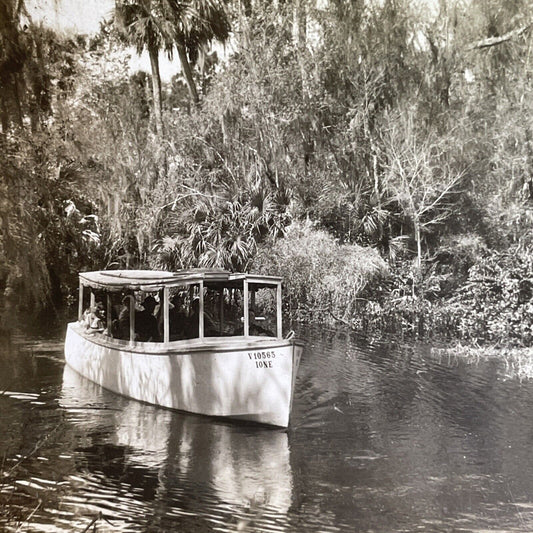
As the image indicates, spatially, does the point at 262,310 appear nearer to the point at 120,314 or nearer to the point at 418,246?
the point at 120,314

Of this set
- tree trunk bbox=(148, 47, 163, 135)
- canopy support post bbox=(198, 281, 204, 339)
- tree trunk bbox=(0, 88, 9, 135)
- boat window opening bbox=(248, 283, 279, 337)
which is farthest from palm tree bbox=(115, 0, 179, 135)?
boat window opening bbox=(248, 283, 279, 337)

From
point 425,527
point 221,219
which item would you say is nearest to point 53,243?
point 221,219

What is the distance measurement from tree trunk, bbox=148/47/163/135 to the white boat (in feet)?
4.89

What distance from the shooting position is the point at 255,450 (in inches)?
197

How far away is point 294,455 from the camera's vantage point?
4844 mm

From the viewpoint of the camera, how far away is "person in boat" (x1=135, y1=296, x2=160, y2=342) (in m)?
6.28

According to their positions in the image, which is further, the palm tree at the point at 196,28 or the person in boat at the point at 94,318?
the person in boat at the point at 94,318

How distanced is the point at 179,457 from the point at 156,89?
133 inches

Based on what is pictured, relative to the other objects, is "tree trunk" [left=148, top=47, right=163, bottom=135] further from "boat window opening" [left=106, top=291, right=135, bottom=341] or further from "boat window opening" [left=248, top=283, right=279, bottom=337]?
"boat window opening" [left=248, top=283, right=279, bottom=337]

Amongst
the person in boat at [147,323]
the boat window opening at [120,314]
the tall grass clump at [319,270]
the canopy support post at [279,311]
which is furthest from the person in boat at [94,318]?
the canopy support post at [279,311]

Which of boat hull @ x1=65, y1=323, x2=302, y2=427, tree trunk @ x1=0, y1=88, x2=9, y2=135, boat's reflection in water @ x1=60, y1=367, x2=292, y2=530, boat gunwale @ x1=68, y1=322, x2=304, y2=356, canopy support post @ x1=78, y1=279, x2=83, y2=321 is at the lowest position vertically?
boat's reflection in water @ x1=60, y1=367, x2=292, y2=530

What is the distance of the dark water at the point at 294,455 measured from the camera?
11.6ft

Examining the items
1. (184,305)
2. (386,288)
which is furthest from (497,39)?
(184,305)

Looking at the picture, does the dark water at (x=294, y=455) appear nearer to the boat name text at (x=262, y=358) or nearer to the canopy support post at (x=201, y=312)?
the boat name text at (x=262, y=358)
